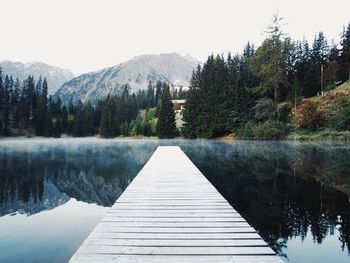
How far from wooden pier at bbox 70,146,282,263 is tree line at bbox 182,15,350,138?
29157 millimetres

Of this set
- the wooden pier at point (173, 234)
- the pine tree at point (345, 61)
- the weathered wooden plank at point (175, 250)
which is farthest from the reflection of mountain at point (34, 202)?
the pine tree at point (345, 61)

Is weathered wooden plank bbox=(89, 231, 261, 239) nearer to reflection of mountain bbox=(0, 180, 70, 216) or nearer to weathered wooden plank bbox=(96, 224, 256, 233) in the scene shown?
weathered wooden plank bbox=(96, 224, 256, 233)

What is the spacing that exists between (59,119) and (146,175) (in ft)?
240

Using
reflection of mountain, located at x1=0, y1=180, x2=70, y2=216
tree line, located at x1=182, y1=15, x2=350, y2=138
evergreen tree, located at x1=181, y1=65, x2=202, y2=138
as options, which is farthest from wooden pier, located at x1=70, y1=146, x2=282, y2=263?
evergreen tree, located at x1=181, y1=65, x2=202, y2=138

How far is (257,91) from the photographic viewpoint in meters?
40.8

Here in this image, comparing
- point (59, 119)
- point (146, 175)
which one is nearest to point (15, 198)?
point (146, 175)

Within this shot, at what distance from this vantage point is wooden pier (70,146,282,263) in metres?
3.05

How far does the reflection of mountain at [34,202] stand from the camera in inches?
280

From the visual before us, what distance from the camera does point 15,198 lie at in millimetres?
8125

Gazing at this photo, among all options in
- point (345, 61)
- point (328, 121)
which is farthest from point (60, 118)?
point (328, 121)

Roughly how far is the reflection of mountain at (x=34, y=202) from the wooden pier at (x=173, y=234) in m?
2.72

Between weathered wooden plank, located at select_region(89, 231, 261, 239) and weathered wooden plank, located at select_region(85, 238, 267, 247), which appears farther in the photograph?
weathered wooden plank, located at select_region(89, 231, 261, 239)

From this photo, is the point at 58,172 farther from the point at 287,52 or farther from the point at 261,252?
the point at 287,52

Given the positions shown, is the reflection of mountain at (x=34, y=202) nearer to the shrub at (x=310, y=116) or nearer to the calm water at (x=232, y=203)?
the calm water at (x=232, y=203)
